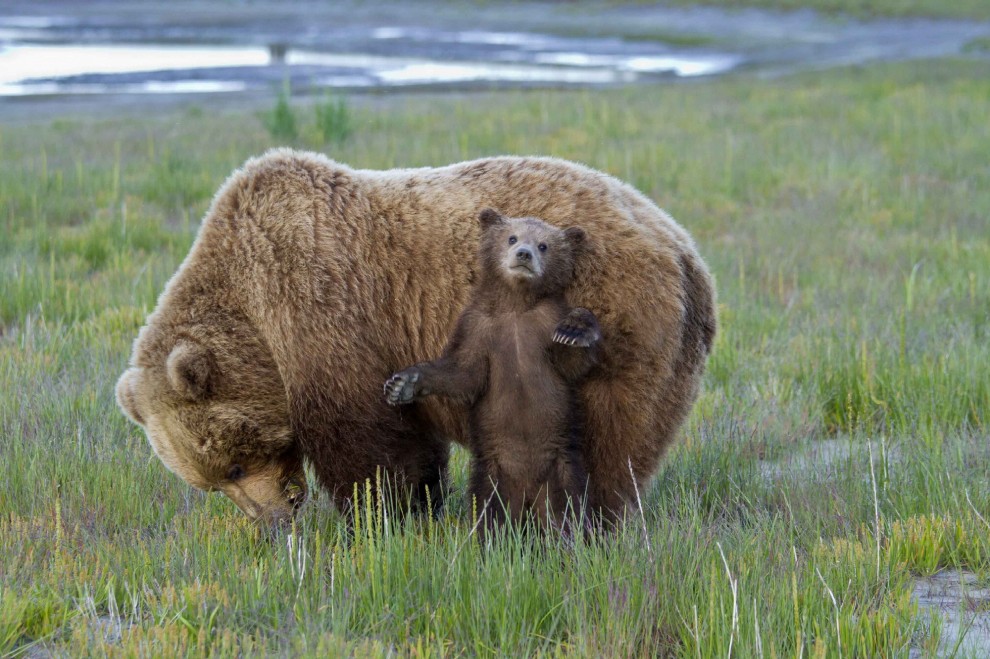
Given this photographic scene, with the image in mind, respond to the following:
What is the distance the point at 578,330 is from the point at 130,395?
1.99 metres

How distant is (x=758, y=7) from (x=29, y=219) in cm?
3830

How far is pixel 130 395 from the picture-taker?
4.89 metres

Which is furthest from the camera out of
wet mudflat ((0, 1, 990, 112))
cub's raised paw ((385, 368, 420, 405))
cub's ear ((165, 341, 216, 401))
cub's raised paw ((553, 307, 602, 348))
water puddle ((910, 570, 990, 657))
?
wet mudflat ((0, 1, 990, 112))

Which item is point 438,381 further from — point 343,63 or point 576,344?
point 343,63

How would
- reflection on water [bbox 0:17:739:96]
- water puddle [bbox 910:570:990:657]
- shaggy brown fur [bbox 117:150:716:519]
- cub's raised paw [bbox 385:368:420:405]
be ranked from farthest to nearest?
reflection on water [bbox 0:17:739:96] < shaggy brown fur [bbox 117:150:716:519] < cub's raised paw [bbox 385:368:420:405] < water puddle [bbox 910:570:990:657]

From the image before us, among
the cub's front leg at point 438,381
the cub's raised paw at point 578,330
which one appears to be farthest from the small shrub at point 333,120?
the cub's raised paw at point 578,330

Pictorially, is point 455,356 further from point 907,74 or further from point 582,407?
point 907,74

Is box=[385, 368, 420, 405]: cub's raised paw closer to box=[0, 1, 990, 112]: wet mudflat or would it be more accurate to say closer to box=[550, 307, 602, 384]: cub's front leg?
box=[550, 307, 602, 384]: cub's front leg

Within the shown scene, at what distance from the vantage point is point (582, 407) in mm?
4449

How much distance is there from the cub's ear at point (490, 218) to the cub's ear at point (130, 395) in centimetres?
162

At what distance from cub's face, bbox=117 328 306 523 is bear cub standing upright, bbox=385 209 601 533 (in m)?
0.70

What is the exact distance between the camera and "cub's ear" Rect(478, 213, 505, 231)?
4.47 m

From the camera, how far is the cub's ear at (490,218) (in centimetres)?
447

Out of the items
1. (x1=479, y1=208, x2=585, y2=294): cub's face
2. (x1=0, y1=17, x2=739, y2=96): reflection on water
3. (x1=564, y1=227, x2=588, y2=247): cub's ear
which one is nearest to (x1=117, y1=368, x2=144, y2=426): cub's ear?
(x1=479, y1=208, x2=585, y2=294): cub's face
